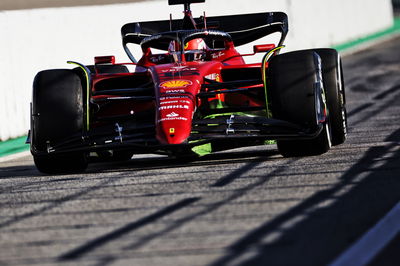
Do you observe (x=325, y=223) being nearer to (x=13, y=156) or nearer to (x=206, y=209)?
(x=206, y=209)

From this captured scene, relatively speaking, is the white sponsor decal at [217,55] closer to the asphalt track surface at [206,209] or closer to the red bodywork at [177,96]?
the red bodywork at [177,96]

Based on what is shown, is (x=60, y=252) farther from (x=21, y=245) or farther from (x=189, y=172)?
(x=189, y=172)

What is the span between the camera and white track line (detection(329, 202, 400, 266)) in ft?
15.1

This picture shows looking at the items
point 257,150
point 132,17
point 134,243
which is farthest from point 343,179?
point 132,17

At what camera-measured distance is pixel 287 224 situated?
5.53 metres

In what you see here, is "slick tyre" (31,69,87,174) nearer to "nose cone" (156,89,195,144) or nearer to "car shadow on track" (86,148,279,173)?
"car shadow on track" (86,148,279,173)

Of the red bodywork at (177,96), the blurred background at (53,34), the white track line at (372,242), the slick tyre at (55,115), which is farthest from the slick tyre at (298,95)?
the blurred background at (53,34)

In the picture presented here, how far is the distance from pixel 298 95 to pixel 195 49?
1.88 meters

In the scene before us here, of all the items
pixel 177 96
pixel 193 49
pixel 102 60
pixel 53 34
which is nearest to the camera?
pixel 177 96

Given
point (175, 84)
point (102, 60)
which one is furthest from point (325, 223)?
point (102, 60)

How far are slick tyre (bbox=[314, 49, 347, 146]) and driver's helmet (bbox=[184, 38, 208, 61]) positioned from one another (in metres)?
1.27

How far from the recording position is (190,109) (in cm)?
825

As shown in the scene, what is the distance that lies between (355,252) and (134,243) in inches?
46.4

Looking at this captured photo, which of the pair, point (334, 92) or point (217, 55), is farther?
→ point (217, 55)
